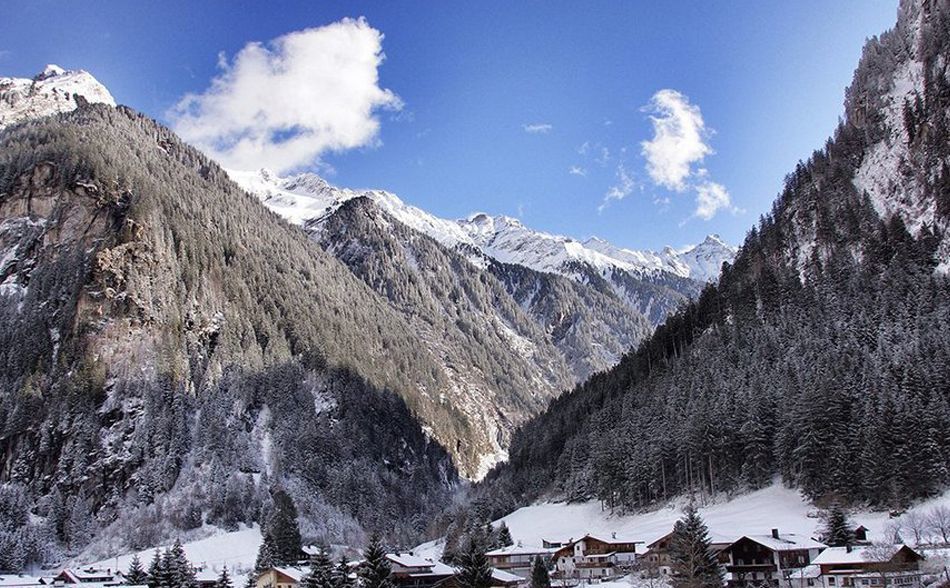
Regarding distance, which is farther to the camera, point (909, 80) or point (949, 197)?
point (909, 80)

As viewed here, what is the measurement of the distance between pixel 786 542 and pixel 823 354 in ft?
146

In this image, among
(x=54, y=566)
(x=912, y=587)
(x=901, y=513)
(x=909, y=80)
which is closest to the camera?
(x=912, y=587)

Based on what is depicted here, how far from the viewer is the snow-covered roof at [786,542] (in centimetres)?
8369

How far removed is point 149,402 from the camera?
18775cm

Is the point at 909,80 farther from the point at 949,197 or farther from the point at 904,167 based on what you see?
the point at 949,197

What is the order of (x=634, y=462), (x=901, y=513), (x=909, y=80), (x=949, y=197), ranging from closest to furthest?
(x=901, y=513), (x=634, y=462), (x=949, y=197), (x=909, y=80)

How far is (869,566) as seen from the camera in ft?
244

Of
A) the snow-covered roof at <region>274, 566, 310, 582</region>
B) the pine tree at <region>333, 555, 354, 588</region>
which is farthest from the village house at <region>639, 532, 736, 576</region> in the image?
the snow-covered roof at <region>274, 566, 310, 582</region>

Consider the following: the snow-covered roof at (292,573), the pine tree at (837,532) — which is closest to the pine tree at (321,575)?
the snow-covered roof at (292,573)

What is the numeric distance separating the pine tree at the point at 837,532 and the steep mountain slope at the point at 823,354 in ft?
41.0

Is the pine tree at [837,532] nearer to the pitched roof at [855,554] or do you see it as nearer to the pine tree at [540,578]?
the pitched roof at [855,554]

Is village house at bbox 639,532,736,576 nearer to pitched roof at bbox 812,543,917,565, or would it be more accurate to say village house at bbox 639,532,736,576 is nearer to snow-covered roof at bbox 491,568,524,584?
pitched roof at bbox 812,543,917,565

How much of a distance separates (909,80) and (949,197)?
41.0 meters

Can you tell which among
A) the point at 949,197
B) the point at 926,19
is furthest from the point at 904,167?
the point at 926,19
